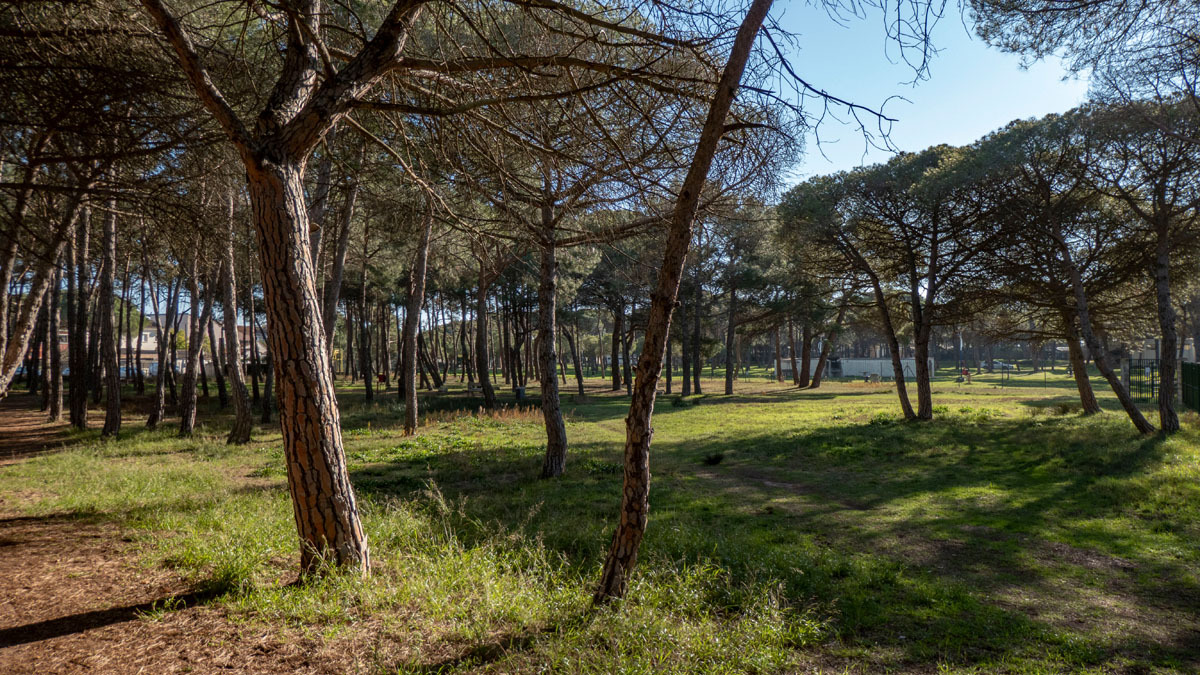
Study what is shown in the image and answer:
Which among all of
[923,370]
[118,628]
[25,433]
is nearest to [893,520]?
[118,628]

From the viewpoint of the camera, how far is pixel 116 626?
352 centimetres

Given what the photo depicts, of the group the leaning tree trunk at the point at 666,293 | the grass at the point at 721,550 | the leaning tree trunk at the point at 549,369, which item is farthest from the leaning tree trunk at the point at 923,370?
the leaning tree trunk at the point at 666,293

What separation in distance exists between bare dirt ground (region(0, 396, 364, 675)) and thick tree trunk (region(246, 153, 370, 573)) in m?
0.74

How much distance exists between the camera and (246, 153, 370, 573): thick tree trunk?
3.93 metres

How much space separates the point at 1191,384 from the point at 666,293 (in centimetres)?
2536

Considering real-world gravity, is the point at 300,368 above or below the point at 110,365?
below

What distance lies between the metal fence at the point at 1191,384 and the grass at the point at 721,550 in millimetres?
9308

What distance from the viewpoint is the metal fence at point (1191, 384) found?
18.8 metres

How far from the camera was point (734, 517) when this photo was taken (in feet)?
26.4

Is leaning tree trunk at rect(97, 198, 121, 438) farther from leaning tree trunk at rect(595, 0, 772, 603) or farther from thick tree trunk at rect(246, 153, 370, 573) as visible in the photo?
leaning tree trunk at rect(595, 0, 772, 603)

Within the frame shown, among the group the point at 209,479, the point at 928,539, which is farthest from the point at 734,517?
the point at 209,479

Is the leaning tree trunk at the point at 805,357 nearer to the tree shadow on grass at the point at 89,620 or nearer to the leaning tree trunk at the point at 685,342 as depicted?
the leaning tree trunk at the point at 685,342

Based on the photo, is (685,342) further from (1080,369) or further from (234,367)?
(234,367)

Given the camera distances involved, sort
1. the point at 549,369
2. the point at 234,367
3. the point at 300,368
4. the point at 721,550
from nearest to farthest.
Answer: the point at 300,368 → the point at 721,550 → the point at 549,369 → the point at 234,367
